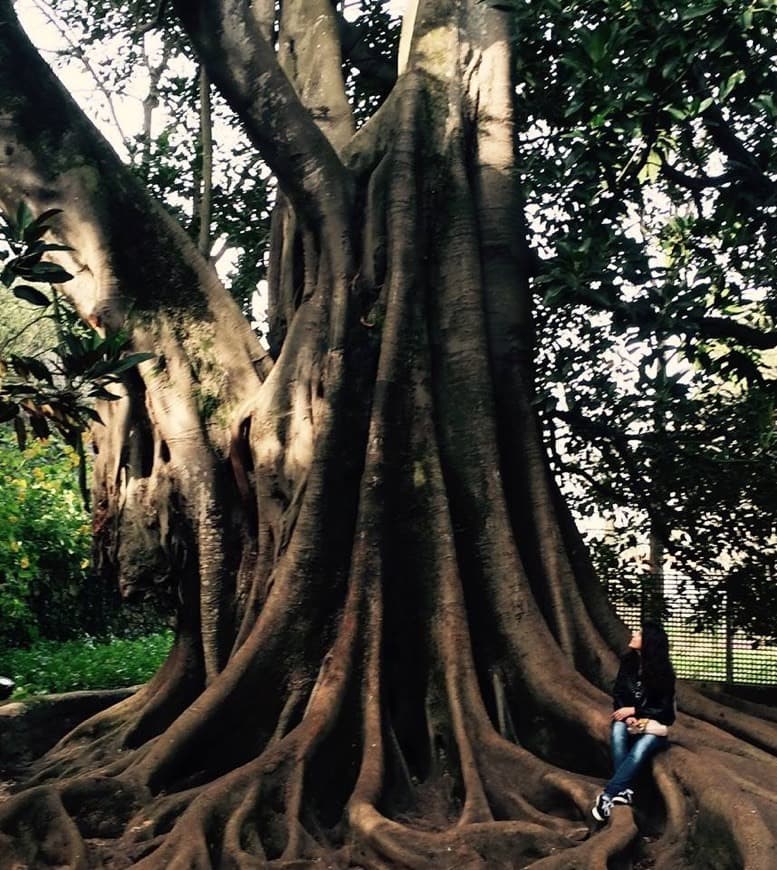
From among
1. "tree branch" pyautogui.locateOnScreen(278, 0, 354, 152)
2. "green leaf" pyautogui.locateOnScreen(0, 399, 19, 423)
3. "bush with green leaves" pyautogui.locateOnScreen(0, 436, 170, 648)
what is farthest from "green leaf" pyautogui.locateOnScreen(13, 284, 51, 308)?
"bush with green leaves" pyautogui.locateOnScreen(0, 436, 170, 648)

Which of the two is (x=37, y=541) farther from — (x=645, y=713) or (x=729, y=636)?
(x=645, y=713)

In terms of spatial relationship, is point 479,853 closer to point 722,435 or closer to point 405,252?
point 405,252

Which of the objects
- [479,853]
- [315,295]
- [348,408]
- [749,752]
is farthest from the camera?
[315,295]

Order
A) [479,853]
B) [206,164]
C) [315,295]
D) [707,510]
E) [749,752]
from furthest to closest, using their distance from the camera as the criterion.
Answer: [707,510] → [206,164] → [315,295] → [749,752] → [479,853]

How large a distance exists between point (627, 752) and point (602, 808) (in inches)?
13.8

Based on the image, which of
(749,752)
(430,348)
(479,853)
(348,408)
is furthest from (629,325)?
(479,853)

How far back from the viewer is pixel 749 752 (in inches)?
236

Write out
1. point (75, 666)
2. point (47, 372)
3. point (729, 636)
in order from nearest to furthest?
point (47, 372), point (75, 666), point (729, 636)

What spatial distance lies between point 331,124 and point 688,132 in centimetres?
282

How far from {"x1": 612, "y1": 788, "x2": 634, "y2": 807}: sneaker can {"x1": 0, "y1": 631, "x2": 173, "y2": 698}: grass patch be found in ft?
19.1

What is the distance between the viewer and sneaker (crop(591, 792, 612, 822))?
539 centimetres

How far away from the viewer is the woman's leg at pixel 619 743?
565 cm

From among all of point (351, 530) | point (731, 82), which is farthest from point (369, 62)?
point (351, 530)

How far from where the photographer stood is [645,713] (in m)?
5.70
